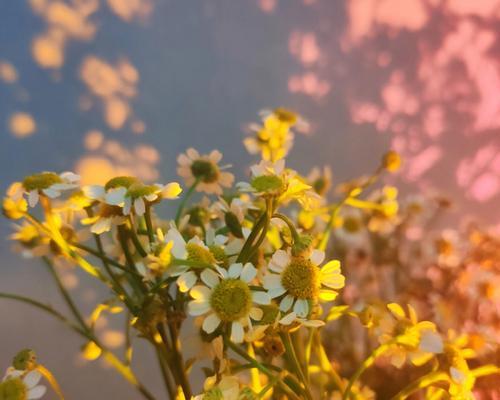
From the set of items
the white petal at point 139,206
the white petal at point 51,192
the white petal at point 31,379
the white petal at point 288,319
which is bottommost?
the white petal at point 288,319

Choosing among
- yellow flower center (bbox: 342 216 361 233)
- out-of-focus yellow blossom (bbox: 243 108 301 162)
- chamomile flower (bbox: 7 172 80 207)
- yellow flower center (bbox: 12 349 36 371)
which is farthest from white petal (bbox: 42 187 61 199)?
yellow flower center (bbox: 342 216 361 233)

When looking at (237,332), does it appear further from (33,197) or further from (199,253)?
(33,197)

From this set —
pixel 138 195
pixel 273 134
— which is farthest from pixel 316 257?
pixel 273 134

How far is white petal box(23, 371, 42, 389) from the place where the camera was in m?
0.45

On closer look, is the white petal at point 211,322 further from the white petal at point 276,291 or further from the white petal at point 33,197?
the white petal at point 33,197

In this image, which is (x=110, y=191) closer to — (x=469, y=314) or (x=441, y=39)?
(x=469, y=314)

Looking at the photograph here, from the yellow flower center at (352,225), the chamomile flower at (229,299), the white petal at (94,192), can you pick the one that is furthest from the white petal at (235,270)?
the yellow flower center at (352,225)

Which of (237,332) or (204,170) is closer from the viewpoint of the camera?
(237,332)

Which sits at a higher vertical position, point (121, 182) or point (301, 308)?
point (121, 182)

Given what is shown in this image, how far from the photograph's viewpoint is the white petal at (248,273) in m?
0.43

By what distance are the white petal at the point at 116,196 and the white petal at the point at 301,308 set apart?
0.42 ft

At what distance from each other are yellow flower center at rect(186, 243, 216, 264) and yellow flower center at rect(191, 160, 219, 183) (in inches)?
8.1

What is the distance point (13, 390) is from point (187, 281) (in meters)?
0.14

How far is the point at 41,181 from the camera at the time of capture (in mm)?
514
